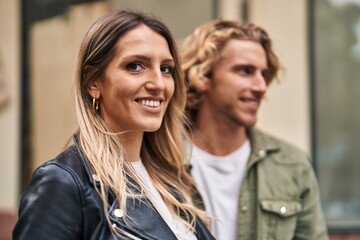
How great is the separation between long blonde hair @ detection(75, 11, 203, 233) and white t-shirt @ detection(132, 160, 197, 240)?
4cm

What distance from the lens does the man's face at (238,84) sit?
3557mm

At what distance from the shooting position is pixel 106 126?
266 cm

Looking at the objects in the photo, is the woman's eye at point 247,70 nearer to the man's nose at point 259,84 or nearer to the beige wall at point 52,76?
the man's nose at point 259,84

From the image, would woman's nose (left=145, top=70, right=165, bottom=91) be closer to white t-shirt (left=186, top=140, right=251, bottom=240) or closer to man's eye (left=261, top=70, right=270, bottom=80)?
white t-shirt (left=186, top=140, right=251, bottom=240)

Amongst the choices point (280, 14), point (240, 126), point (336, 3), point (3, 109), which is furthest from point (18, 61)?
point (240, 126)

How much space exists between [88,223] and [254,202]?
1.21 meters

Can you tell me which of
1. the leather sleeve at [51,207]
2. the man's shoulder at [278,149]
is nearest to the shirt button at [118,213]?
the leather sleeve at [51,207]

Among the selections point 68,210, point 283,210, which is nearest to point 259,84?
point 283,210

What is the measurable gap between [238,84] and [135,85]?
1.05 metres

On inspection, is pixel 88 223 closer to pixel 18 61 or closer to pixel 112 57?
pixel 112 57

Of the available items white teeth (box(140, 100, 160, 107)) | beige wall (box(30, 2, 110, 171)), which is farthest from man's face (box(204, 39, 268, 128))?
beige wall (box(30, 2, 110, 171))

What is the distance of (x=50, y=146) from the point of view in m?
6.50

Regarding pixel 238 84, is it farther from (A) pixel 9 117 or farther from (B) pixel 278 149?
(A) pixel 9 117

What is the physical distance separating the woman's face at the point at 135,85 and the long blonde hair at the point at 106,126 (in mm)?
28
